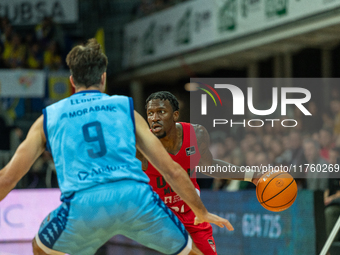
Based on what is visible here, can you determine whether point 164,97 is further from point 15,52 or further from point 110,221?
point 15,52

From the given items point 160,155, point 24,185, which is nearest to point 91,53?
point 160,155

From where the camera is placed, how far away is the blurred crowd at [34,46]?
1616cm

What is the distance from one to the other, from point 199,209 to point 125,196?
0.53 metres

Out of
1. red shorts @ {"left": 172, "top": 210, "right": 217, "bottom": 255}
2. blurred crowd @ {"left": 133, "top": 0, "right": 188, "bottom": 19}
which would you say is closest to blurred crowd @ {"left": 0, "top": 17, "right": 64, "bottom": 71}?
blurred crowd @ {"left": 133, "top": 0, "right": 188, "bottom": 19}

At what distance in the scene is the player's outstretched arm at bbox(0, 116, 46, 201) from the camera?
304 cm

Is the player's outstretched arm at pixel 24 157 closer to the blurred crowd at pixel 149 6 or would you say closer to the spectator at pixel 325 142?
the spectator at pixel 325 142

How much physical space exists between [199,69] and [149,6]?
2.55 m

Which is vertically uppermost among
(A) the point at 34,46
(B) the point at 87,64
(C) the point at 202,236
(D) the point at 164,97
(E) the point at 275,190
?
(A) the point at 34,46

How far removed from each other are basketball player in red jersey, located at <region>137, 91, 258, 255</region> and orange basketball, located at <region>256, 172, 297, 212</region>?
0.13 meters

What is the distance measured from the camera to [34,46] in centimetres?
1638

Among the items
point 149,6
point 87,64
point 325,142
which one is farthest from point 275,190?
point 149,6

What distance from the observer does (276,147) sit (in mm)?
8906

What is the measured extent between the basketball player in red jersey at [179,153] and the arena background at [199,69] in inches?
110

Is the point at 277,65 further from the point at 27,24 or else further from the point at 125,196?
the point at 125,196
